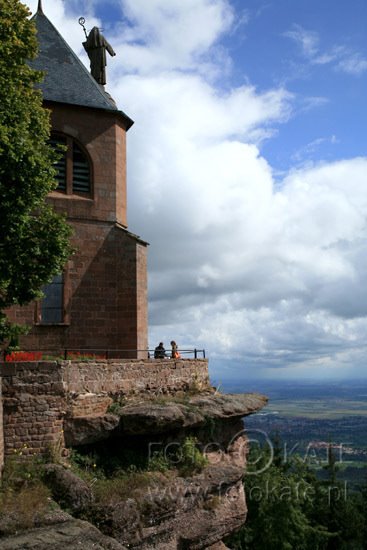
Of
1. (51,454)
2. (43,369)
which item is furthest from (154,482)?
(43,369)

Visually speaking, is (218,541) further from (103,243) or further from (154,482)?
(103,243)

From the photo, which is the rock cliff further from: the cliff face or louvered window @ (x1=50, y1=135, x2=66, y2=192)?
louvered window @ (x1=50, y1=135, x2=66, y2=192)

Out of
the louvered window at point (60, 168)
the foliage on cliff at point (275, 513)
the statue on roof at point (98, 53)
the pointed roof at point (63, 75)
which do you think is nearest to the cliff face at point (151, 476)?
the foliage on cliff at point (275, 513)

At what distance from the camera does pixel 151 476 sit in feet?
56.4

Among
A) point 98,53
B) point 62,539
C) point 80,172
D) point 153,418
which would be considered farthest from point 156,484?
point 98,53

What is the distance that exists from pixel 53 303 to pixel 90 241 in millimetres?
2898

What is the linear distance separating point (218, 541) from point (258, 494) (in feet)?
39.7

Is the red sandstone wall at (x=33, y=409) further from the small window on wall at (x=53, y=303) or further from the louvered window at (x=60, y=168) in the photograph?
the louvered window at (x=60, y=168)

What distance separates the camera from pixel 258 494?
30.8 m

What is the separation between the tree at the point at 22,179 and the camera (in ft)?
49.1

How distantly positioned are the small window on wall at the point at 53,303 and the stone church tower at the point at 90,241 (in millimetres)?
39

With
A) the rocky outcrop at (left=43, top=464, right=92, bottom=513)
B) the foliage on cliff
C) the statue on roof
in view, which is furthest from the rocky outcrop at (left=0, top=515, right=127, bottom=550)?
the statue on roof

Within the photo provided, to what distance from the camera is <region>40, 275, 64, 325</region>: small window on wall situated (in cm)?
2220

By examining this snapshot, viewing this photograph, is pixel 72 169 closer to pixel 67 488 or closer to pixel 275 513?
pixel 67 488
